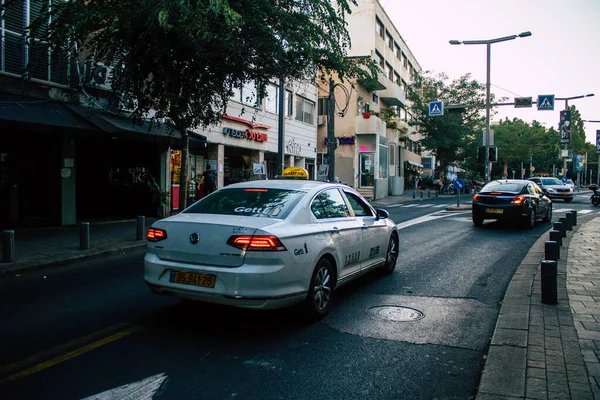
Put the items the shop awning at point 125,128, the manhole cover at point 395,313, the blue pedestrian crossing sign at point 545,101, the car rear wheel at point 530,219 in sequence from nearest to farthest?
the manhole cover at point 395,313
the shop awning at point 125,128
the car rear wheel at point 530,219
the blue pedestrian crossing sign at point 545,101

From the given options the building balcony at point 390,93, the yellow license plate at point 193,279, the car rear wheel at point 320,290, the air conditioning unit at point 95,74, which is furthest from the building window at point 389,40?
the yellow license plate at point 193,279

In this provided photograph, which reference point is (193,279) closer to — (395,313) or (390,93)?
(395,313)

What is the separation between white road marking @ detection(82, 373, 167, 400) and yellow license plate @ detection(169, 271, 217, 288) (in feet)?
3.62

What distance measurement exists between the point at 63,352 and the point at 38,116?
8.94 m

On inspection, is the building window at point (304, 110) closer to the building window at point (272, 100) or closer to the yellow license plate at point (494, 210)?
the building window at point (272, 100)

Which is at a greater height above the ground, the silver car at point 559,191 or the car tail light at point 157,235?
the silver car at point 559,191

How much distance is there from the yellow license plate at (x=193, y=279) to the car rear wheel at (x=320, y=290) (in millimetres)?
1041

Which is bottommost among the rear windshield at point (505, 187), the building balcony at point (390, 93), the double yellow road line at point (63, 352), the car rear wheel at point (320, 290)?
the double yellow road line at point (63, 352)

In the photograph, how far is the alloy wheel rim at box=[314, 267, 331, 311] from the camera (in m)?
5.04

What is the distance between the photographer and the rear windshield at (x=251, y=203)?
5008 millimetres

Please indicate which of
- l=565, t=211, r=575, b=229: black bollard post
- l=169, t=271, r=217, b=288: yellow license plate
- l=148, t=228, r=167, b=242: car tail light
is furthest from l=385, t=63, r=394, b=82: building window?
l=169, t=271, r=217, b=288: yellow license plate

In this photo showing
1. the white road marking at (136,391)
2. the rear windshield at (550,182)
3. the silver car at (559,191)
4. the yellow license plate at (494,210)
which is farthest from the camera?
the rear windshield at (550,182)

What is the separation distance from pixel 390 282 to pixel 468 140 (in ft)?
134

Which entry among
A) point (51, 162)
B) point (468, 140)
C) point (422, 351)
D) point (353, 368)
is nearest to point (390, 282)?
point (422, 351)
